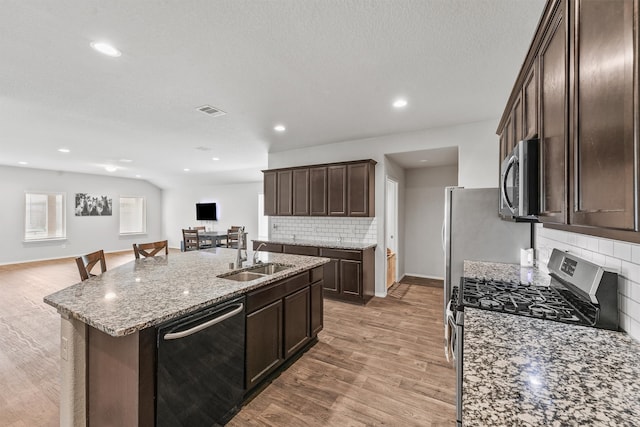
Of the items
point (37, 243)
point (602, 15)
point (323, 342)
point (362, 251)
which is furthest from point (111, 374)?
point (37, 243)

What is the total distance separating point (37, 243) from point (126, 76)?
27.3 ft

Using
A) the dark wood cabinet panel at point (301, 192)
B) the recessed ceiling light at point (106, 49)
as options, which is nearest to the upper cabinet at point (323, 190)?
the dark wood cabinet panel at point (301, 192)

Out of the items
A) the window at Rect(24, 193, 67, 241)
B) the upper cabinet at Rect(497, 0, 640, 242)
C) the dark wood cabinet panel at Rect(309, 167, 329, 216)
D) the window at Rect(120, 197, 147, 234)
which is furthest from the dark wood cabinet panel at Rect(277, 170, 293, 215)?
the window at Rect(120, 197, 147, 234)

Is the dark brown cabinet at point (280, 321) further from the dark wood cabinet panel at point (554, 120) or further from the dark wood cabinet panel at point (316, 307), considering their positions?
the dark wood cabinet panel at point (554, 120)

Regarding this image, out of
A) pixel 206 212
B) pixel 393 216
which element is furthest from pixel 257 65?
pixel 206 212

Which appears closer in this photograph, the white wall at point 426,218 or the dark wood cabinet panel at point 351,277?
the dark wood cabinet panel at point 351,277

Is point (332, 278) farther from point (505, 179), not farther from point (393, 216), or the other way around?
point (505, 179)

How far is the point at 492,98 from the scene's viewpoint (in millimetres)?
3020

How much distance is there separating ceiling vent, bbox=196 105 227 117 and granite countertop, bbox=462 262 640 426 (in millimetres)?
3374

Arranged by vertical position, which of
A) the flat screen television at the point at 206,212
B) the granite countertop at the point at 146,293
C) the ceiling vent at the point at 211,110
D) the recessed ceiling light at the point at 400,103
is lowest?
the granite countertop at the point at 146,293

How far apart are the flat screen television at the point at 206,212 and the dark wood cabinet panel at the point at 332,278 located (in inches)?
256

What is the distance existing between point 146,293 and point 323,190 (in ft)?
11.1

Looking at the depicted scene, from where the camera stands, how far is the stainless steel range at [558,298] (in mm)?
1234

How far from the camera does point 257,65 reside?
237 cm
